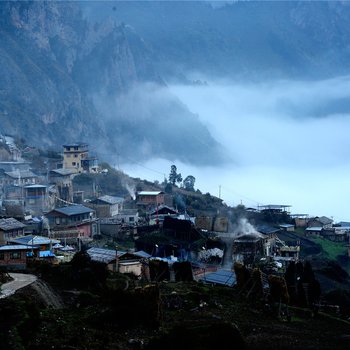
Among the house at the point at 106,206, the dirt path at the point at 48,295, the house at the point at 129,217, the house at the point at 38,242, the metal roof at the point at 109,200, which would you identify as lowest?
the dirt path at the point at 48,295

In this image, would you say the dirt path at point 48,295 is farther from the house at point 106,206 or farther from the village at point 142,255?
the house at point 106,206

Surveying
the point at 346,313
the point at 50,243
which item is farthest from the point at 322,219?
the point at 346,313

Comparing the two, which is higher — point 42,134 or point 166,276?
point 42,134

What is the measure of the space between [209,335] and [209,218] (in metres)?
37.2

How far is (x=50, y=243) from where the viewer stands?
137ft

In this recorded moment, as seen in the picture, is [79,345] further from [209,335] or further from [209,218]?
[209,218]

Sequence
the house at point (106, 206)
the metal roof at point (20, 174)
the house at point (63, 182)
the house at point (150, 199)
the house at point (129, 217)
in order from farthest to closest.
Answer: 1. the house at point (150, 199)
2. the house at point (63, 182)
3. the metal roof at point (20, 174)
4. the house at point (106, 206)
5. the house at point (129, 217)

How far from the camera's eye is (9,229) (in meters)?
46.1

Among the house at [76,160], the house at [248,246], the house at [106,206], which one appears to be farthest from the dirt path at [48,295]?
the house at [76,160]

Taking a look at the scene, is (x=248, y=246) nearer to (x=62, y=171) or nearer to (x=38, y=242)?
(x=38, y=242)

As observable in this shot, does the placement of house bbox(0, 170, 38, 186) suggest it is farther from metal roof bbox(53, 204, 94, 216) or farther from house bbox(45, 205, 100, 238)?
A: house bbox(45, 205, 100, 238)

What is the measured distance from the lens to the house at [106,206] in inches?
2468

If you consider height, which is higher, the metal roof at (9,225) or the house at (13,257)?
the metal roof at (9,225)

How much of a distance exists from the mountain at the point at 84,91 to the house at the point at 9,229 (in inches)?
2188
